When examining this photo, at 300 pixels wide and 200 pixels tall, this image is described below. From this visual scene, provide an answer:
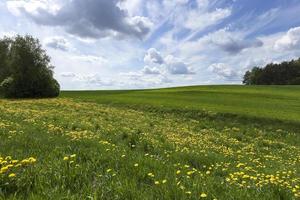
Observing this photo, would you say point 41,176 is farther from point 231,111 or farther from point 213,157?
point 231,111

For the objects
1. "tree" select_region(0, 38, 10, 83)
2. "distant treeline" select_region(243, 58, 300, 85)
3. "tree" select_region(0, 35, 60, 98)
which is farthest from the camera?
"distant treeline" select_region(243, 58, 300, 85)

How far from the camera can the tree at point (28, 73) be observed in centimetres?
7544

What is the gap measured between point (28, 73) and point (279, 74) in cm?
11201

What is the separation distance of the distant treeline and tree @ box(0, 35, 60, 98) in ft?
343

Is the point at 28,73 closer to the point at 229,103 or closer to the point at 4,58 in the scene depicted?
the point at 4,58

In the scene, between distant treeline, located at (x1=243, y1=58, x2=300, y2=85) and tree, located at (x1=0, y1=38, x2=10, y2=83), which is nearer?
tree, located at (x1=0, y1=38, x2=10, y2=83)

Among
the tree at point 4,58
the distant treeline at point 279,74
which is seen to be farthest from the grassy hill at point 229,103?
the distant treeline at point 279,74

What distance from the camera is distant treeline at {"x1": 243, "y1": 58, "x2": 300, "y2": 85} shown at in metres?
158

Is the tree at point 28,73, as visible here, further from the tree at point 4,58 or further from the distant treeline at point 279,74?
the distant treeline at point 279,74

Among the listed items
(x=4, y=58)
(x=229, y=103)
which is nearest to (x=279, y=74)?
(x=4, y=58)

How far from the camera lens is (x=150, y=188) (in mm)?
7020

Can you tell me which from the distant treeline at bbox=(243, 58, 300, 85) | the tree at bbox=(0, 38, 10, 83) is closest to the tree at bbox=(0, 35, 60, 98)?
the tree at bbox=(0, 38, 10, 83)

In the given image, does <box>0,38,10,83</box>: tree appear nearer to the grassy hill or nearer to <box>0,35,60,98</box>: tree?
<box>0,35,60,98</box>: tree

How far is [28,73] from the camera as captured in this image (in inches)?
3044
